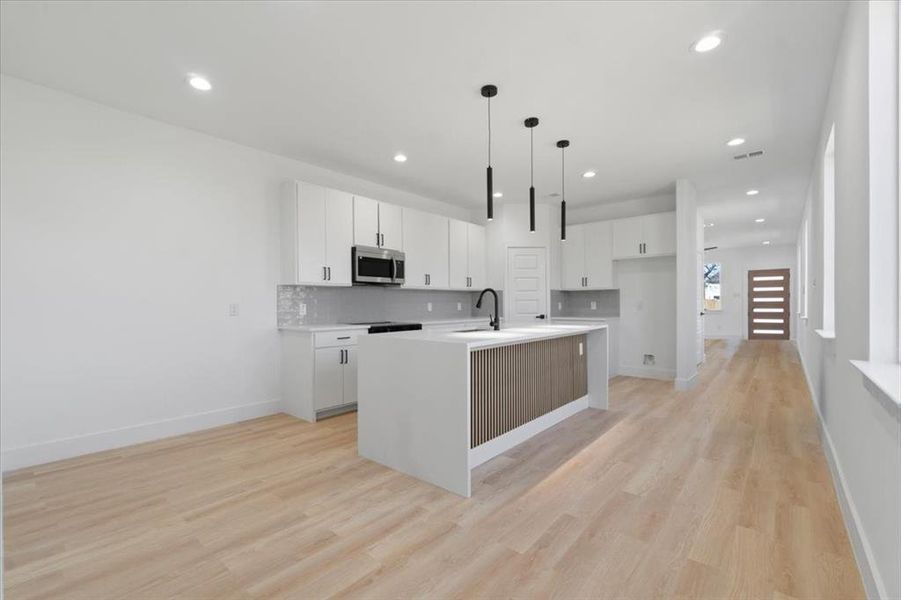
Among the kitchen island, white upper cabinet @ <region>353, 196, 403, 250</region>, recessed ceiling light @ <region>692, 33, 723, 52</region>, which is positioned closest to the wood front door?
the kitchen island

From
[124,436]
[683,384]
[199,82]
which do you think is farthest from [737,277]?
[124,436]

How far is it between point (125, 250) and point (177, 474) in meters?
1.86

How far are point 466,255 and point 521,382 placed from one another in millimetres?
3250

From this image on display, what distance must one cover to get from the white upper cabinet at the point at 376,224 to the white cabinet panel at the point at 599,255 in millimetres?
3078

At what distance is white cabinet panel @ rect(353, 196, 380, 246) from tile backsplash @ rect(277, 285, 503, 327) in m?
0.64

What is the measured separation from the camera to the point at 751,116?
358cm

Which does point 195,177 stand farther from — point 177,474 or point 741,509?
point 741,509

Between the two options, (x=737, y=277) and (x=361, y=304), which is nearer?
(x=361, y=304)

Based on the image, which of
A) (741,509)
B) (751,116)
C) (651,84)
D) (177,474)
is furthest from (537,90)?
(177,474)

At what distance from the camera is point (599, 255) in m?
6.50

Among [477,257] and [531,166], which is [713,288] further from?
[531,166]

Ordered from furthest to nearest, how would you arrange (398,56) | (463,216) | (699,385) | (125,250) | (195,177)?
(463,216)
(699,385)
(195,177)
(125,250)
(398,56)

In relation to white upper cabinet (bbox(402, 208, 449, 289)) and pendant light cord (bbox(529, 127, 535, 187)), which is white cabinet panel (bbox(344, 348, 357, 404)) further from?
pendant light cord (bbox(529, 127, 535, 187))

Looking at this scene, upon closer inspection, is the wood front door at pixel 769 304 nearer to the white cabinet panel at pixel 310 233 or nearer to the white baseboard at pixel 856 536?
the white baseboard at pixel 856 536
